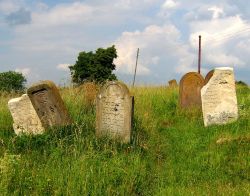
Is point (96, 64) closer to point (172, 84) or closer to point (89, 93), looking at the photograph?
point (172, 84)

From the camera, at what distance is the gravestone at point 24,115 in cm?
1306

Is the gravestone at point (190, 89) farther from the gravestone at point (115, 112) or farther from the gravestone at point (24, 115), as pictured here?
the gravestone at point (24, 115)

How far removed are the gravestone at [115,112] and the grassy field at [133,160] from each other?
374mm

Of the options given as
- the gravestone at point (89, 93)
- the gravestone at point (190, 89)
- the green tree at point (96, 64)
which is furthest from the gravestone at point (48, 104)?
the green tree at point (96, 64)

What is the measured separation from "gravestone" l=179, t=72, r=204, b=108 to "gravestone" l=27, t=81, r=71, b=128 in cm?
540

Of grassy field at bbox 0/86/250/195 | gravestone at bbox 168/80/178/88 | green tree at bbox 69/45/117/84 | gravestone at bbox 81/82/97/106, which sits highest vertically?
green tree at bbox 69/45/117/84

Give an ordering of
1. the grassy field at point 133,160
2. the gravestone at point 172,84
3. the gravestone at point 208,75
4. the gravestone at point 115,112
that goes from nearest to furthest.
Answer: the grassy field at point 133,160 → the gravestone at point 115,112 → the gravestone at point 208,75 → the gravestone at point 172,84

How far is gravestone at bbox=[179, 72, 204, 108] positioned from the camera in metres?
16.6

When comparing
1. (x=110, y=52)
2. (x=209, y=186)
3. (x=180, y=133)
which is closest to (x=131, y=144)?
(x=180, y=133)

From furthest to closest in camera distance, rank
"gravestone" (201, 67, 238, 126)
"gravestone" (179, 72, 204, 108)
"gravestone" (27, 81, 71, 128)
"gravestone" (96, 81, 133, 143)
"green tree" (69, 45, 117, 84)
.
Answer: "green tree" (69, 45, 117, 84), "gravestone" (179, 72, 204, 108), "gravestone" (201, 67, 238, 126), "gravestone" (27, 81, 71, 128), "gravestone" (96, 81, 133, 143)

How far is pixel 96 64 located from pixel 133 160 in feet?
94.2

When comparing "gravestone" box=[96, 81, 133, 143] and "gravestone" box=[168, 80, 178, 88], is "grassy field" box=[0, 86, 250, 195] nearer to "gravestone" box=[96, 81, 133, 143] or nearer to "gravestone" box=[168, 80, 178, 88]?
"gravestone" box=[96, 81, 133, 143]

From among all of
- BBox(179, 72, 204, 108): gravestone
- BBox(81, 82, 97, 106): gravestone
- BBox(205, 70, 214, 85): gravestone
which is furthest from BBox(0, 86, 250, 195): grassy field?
BBox(179, 72, 204, 108): gravestone

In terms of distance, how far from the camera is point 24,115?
13.2m
